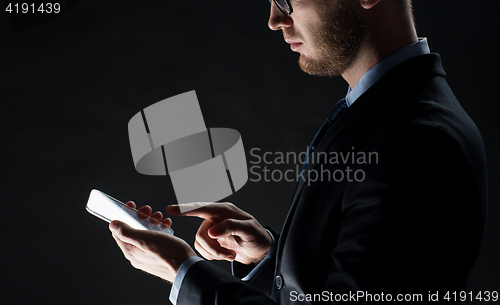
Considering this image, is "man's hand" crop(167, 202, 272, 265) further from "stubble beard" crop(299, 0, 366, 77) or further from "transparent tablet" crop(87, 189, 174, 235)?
"stubble beard" crop(299, 0, 366, 77)

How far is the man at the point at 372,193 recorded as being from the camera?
52 centimetres

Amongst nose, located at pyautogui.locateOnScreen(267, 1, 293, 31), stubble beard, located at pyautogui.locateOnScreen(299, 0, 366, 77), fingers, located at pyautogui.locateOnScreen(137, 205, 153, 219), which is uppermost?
nose, located at pyautogui.locateOnScreen(267, 1, 293, 31)

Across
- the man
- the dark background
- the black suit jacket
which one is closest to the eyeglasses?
the man

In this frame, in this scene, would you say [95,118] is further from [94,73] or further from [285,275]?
[285,275]

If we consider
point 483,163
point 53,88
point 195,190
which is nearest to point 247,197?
point 195,190

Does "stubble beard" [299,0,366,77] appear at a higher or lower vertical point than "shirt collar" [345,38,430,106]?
higher

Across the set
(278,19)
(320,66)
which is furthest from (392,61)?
(278,19)

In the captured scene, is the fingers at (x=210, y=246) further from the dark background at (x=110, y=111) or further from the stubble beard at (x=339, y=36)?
the dark background at (x=110, y=111)

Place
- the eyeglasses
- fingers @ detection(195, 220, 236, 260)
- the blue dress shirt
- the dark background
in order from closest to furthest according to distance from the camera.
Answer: the blue dress shirt < the eyeglasses < fingers @ detection(195, 220, 236, 260) < the dark background

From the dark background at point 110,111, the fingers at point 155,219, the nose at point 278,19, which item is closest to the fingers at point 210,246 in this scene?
the fingers at point 155,219

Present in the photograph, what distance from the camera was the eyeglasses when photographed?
0.79m

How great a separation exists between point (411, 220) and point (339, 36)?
38 centimetres

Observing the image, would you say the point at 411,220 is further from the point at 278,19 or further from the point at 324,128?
the point at 278,19

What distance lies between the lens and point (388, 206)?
0.52 metres
